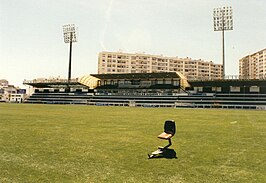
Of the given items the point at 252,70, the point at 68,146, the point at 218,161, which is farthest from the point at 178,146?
the point at 252,70

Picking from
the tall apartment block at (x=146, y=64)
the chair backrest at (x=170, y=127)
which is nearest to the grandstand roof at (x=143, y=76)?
the tall apartment block at (x=146, y=64)

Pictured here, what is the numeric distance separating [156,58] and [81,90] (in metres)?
65.0

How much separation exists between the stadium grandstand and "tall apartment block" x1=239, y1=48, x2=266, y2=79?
84.1m

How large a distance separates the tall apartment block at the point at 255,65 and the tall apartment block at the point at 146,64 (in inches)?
994

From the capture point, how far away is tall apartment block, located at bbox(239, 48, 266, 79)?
16225cm

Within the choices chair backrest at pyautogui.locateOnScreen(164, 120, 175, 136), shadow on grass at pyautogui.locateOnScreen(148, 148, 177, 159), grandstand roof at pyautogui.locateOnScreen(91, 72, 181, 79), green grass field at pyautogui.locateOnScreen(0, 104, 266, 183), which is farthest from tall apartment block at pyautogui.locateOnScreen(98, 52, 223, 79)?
shadow on grass at pyautogui.locateOnScreen(148, 148, 177, 159)

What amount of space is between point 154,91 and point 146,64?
64.4m

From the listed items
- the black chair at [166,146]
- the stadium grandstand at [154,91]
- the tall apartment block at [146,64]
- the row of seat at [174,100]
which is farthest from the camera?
the tall apartment block at [146,64]

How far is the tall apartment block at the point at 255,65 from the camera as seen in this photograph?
16225 cm

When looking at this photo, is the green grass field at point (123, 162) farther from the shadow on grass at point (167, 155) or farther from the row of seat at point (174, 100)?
the row of seat at point (174, 100)

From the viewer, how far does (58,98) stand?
95062mm

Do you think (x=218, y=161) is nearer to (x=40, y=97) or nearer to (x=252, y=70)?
(x=40, y=97)

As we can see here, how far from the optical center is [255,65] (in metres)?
178

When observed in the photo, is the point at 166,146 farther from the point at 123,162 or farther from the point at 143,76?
the point at 143,76
